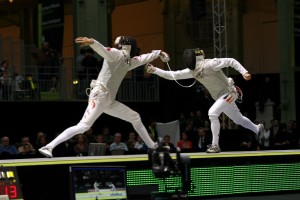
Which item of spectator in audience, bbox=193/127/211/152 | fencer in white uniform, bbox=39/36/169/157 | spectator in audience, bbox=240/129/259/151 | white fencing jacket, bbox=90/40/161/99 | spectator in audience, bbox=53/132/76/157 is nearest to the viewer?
fencer in white uniform, bbox=39/36/169/157

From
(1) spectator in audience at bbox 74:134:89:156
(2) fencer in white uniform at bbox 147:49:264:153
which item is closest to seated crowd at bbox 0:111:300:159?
(1) spectator in audience at bbox 74:134:89:156

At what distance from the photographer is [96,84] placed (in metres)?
11.9

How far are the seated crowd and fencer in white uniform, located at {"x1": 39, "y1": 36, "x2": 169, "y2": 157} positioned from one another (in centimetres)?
165

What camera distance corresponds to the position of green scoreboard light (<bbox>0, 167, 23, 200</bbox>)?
9430 mm

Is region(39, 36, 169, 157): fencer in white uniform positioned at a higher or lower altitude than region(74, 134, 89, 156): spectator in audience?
higher

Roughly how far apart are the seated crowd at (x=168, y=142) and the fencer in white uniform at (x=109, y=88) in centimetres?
165

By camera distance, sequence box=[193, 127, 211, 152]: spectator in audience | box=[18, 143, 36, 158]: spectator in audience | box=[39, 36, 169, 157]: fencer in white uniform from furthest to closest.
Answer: box=[193, 127, 211, 152]: spectator in audience, box=[18, 143, 36, 158]: spectator in audience, box=[39, 36, 169, 157]: fencer in white uniform

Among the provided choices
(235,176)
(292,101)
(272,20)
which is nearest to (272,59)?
(272,20)

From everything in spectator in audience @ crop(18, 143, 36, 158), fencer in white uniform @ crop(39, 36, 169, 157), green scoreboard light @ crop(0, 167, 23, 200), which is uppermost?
fencer in white uniform @ crop(39, 36, 169, 157)

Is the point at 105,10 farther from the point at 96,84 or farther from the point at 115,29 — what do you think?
the point at 115,29

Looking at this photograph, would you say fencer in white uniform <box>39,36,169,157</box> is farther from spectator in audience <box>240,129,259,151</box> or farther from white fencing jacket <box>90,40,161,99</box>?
spectator in audience <box>240,129,259,151</box>

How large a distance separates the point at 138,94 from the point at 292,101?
18.5ft

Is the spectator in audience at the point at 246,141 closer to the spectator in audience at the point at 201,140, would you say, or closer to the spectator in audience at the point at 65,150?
the spectator in audience at the point at 201,140

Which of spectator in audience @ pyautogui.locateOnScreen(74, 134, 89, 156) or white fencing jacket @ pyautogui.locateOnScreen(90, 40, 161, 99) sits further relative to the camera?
spectator in audience @ pyautogui.locateOnScreen(74, 134, 89, 156)
